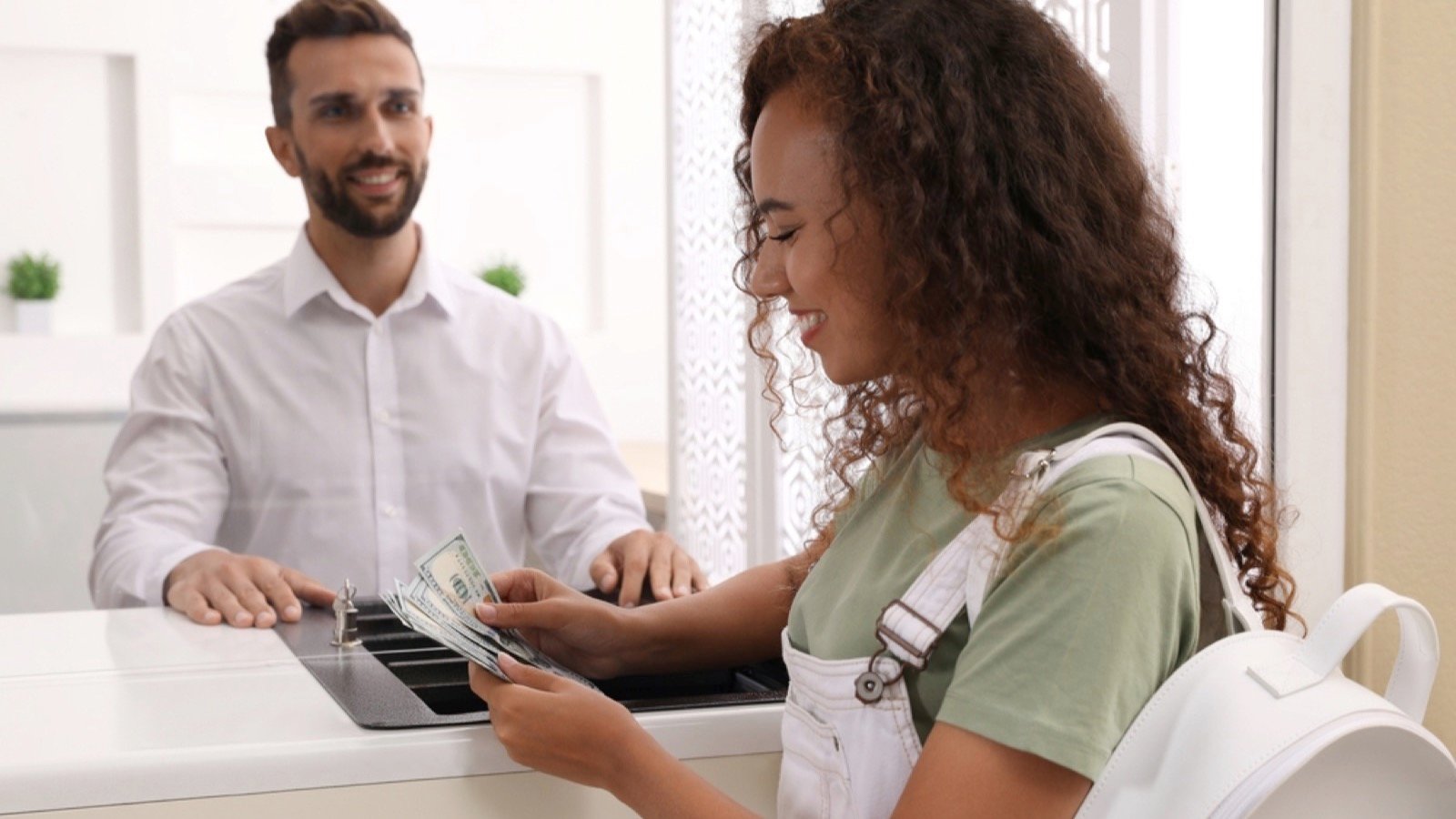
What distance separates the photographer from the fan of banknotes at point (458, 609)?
1.00 meters

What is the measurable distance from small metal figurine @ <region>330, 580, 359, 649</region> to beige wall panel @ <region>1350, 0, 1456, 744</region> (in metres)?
0.87

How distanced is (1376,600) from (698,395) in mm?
1795

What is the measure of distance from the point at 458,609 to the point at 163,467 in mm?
1246

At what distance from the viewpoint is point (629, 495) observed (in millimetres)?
2357

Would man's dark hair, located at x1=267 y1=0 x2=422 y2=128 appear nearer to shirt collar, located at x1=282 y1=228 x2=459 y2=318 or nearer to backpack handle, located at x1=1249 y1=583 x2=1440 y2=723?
shirt collar, located at x1=282 y1=228 x2=459 y2=318

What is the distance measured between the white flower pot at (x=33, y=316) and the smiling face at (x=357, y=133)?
1.38ft

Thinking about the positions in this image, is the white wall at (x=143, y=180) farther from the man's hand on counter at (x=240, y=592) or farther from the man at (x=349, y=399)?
the man's hand on counter at (x=240, y=592)

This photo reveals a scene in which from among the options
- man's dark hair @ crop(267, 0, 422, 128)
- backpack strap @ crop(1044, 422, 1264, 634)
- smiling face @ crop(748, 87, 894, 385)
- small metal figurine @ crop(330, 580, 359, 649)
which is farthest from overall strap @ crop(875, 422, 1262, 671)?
man's dark hair @ crop(267, 0, 422, 128)

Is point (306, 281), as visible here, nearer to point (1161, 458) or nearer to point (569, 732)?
point (569, 732)

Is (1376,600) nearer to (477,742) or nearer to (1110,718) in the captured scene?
(1110,718)

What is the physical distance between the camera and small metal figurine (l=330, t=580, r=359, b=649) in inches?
53.9

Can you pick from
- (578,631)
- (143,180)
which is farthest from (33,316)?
(578,631)

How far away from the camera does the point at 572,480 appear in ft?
7.65

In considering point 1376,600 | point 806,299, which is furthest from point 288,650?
point 1376,600
